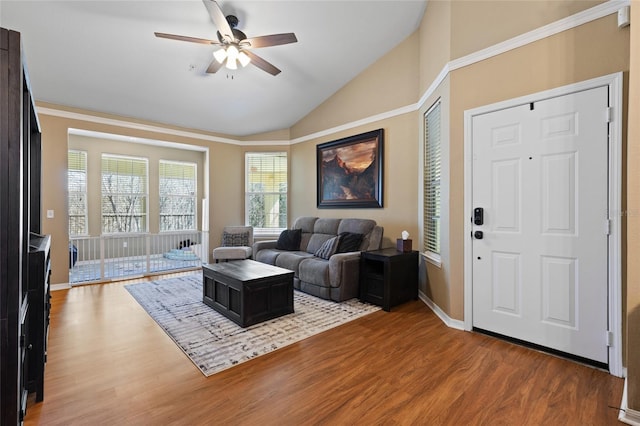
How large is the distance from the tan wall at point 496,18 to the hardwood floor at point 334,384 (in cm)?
273

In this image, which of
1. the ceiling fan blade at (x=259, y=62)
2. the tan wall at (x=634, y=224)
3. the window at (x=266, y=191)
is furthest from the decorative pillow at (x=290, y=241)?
the tan wall at (x=634, y=224)

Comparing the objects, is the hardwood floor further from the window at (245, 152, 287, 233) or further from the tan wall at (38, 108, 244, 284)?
the window at (245, 152, 287, 233)

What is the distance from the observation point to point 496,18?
8.65 feet

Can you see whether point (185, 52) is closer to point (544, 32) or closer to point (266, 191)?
point (266, 191)

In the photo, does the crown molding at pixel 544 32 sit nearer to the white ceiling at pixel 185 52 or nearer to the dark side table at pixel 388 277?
the white ceiling at pixel 185 52

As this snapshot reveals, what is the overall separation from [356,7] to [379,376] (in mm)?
3734

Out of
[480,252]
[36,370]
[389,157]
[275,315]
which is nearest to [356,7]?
[389,157]

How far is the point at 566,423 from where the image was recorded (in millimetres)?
1630

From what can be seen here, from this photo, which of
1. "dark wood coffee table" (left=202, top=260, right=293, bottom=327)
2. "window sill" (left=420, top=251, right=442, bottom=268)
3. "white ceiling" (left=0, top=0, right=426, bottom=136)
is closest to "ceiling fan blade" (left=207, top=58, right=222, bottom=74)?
"white ceiling" (left=0, top=0, right=426, bottom=136)

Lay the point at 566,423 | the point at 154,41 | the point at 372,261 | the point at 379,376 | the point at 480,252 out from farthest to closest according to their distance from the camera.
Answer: the point at 372,261
the point at 154,41
the point at 480,252
the point at 379,376
the point at 566,423

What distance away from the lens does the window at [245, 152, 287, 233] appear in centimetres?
629

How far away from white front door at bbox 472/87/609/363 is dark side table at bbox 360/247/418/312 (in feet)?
2.97

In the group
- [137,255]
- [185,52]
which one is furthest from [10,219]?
[137,255]

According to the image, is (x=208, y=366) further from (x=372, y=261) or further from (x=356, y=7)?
(x=356, y=7)
